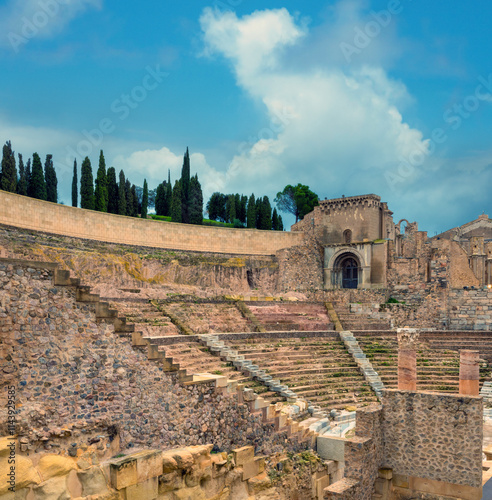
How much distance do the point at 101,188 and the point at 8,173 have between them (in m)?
7.11

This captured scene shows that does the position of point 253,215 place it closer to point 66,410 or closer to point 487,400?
point 487,400

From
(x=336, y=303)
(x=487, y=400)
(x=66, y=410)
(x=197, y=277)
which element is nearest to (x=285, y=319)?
(x=336, y=303)

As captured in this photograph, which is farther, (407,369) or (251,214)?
(251,214)

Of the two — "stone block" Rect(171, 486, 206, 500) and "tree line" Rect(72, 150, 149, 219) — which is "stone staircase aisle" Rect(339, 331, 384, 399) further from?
"tree line" Rect(72, 150, 149, 219)

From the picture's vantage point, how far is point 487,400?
20312mm

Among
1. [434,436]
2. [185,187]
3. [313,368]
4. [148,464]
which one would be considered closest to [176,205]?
[185,187]

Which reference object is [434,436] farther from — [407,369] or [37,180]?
[37,180]

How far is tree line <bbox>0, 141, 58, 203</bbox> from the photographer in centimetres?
3247

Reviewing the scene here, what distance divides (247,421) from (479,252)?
1329 inches

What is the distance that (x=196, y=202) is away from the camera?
4566cm

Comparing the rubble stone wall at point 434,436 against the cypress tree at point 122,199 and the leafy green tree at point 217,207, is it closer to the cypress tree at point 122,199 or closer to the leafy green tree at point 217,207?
the cypress tree at point 122,199

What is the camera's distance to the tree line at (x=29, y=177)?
1278 inches

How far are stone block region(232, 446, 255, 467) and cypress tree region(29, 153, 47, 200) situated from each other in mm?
28921

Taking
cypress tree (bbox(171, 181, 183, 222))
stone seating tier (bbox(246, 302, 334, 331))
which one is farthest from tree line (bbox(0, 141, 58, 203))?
stone seating tier (bbox(246, 302, 334, 331))
